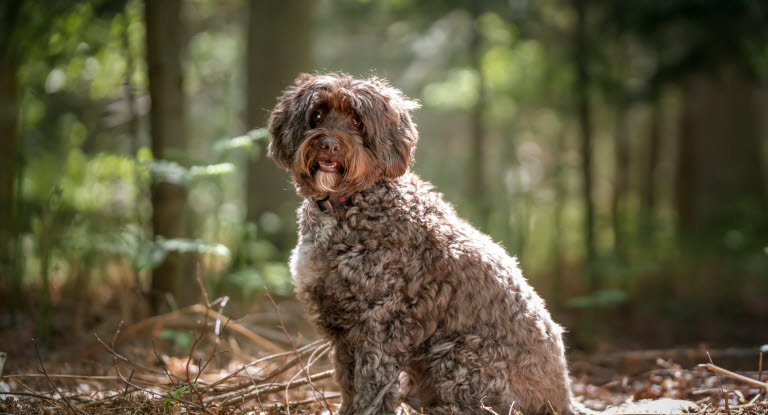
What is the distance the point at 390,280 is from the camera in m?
3.37

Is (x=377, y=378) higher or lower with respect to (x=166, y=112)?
lower

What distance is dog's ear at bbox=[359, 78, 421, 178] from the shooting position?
3.40 m

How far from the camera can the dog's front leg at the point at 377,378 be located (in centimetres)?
323

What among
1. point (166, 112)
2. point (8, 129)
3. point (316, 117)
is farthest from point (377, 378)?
point (8, 129)

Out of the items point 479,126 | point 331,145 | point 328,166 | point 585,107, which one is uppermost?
point 585,107

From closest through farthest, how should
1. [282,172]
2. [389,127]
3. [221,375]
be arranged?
[389,127]
[221,375]
[282,172]

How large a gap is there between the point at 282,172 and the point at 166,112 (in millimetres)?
2117

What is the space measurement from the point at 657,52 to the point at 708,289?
4.08 metres

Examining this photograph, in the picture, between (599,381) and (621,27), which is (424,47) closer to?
(621,27)

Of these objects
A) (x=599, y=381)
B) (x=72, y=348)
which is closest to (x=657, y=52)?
(x=599, y=381)

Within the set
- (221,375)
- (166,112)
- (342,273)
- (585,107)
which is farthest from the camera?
(585,107)

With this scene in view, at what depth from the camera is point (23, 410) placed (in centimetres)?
345

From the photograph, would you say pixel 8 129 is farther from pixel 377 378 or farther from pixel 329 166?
pixel 377 378

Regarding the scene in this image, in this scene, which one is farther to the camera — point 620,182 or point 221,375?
point 620,182
